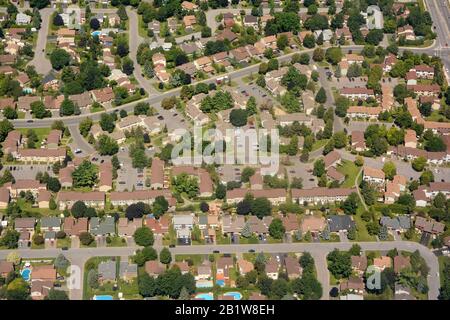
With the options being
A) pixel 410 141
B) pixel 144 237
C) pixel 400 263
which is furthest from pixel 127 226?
pixel 410 141

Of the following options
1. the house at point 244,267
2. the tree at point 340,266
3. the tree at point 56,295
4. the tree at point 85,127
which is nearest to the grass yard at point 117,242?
the tree at point 56,295

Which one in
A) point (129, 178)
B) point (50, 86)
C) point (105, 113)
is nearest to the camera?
point (129, 178)

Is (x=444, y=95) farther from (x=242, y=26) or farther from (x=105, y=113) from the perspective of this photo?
(x=105, y=113)

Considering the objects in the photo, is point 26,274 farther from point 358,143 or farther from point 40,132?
point 358,143

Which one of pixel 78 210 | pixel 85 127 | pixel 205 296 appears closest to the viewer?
pixel 205 296

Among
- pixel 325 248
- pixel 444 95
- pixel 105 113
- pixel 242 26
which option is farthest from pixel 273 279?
pixel 242 26

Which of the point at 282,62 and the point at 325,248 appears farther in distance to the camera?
the point at 282,62

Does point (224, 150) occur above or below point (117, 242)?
above
